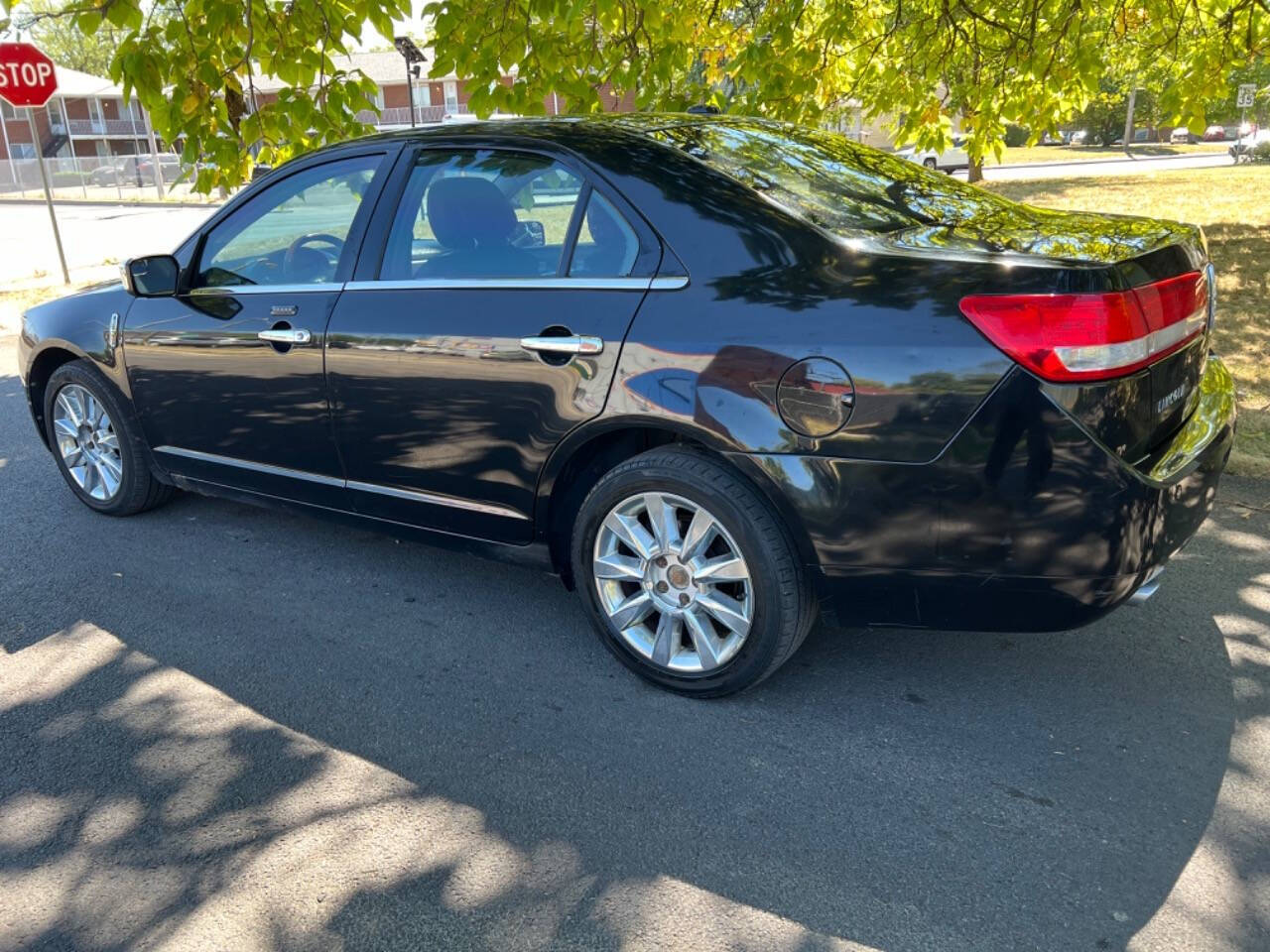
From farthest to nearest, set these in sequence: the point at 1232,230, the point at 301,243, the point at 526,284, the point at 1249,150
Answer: the point at 1249,150
the point at 1232,230
the point at 301,243
the point at 526,284

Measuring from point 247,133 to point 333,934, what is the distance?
514 cm

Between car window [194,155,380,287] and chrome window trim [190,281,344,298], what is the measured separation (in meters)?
0.03

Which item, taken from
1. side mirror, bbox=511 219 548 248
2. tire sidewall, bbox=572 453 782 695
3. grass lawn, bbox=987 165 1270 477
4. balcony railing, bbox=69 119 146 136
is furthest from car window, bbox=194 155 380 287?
balcony railing, bbox=69 119 146 136

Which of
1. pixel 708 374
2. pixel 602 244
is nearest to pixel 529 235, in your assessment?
pixel 602 244

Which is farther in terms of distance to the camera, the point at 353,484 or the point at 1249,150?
the point at 1249,150

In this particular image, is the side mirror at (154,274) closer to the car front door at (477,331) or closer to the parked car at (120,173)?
the car front door at (477,331)

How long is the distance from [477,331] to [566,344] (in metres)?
0.37

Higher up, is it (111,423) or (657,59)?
(657,59)

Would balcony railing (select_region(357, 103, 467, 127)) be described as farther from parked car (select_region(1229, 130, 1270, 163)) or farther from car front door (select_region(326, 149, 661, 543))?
car front door (select_region(326, 149, 661, 543))

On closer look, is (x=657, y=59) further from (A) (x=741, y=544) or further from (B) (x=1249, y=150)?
(B) (x=1249, y=150)

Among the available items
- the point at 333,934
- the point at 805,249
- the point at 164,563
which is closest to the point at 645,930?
the point at 333,934

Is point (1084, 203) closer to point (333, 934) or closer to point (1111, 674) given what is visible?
point (1111, 674)

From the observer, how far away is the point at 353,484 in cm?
407

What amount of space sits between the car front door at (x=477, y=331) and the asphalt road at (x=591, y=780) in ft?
1.98
